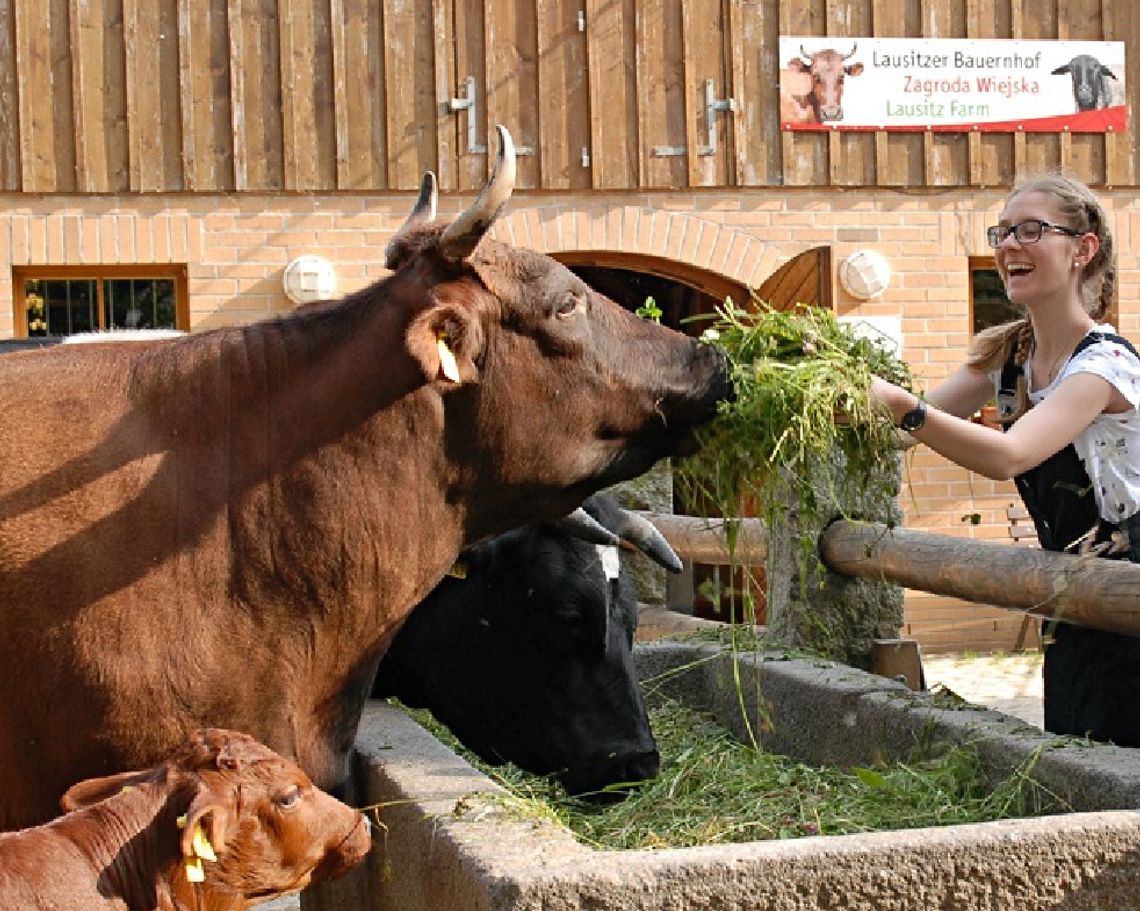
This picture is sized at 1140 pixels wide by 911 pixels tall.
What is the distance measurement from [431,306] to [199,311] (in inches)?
326

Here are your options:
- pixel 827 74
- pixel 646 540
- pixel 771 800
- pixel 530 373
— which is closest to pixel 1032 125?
pixel 827 74

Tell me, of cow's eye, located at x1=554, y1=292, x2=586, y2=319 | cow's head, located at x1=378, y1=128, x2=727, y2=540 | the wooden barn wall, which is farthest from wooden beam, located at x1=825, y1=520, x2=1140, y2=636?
the wooden barn wall

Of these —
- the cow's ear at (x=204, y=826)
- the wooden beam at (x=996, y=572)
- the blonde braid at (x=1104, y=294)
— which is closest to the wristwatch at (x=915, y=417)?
the wooden beam at (x=996, y=572)

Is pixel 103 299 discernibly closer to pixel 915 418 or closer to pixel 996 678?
pixel 996 678

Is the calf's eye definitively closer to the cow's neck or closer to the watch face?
the watch face

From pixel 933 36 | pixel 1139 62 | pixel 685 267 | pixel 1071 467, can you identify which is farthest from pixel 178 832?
pixel 1139 62

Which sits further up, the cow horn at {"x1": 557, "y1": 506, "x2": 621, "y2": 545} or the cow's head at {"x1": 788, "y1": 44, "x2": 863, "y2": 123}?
the cow's head at {"x1": 788, "y1": 44, "x2": 863, "y2": 123}

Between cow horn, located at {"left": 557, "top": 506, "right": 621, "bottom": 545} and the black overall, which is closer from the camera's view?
the black overall

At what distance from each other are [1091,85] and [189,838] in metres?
11.4

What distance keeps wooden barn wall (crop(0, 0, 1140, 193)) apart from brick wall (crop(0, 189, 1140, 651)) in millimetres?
148

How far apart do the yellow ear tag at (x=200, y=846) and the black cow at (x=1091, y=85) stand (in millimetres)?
11260

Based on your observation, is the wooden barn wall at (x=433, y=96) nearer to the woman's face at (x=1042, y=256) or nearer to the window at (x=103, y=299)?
the window at (x=103, y=299)

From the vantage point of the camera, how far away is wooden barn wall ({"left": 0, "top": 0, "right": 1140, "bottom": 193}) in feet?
38.5

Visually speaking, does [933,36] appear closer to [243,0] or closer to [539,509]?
[243,0]
